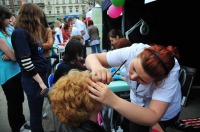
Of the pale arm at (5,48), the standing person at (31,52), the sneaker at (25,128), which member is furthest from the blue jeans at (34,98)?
the sneaker at (25,128)

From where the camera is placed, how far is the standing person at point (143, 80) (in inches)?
37.2

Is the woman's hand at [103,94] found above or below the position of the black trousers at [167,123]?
above

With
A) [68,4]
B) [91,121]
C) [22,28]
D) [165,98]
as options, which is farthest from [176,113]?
[68,4]

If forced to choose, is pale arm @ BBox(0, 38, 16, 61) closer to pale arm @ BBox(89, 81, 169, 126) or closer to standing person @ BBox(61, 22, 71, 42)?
pale arm @ BBox(89, 81, 169, 126)

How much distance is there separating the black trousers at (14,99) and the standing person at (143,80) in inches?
55.3

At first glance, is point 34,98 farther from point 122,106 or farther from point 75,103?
point 122,106

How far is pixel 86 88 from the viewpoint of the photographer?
1073mm

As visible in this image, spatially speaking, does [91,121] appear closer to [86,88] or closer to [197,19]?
[86,88]

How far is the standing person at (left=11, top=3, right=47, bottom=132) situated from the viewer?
1.82 meters

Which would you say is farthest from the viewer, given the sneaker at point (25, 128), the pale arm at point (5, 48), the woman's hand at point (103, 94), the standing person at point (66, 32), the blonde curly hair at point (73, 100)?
the standing person at point (66, 32)

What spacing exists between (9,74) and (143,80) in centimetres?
179

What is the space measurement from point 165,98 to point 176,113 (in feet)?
2.10

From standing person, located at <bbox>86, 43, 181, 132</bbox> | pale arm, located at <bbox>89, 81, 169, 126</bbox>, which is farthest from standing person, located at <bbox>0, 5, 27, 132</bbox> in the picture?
pale arm, located at <bbox>89, 81, 169, 126</bbox>

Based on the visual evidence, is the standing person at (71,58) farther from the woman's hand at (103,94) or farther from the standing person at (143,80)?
the woman's hand at (103,94)
